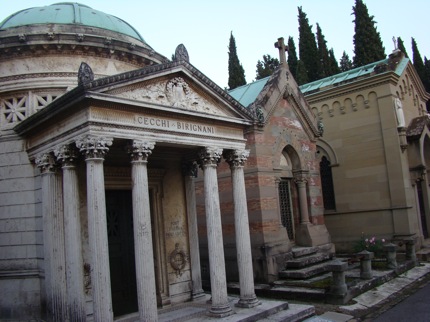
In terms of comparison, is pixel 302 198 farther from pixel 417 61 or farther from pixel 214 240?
pixel 417 61

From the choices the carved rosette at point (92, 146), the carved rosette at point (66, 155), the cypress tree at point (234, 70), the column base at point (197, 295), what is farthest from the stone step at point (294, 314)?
the cypress tree at point (234, 70)

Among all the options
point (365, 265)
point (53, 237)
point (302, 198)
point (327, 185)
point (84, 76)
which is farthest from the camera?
point (327, 185)

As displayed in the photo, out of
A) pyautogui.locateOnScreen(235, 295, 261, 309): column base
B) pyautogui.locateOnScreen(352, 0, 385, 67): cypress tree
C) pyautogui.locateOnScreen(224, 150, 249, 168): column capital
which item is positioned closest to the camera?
pyautogui.locateOnScreen(235, 295, 261, 309): column base

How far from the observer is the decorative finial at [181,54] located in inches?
370

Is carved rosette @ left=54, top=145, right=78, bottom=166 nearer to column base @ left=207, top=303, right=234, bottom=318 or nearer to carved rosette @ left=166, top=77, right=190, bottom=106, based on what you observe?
carved rosette @ left=166, top=77, right=190, bottom=106

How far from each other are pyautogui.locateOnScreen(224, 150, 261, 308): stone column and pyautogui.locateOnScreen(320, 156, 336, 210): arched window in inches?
408

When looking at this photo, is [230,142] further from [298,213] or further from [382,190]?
[382,190]

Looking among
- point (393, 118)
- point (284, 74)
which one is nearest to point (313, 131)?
point (284, 74)

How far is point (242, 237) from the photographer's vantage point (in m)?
10.4

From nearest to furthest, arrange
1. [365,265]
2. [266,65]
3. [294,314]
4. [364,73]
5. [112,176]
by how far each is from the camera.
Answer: [294,314] → [112,176] → [365,265] → [364,73] → [266,65]

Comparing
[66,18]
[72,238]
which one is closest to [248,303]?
[72,238]

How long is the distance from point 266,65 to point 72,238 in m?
39.5

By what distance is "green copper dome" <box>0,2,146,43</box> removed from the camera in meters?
11.5

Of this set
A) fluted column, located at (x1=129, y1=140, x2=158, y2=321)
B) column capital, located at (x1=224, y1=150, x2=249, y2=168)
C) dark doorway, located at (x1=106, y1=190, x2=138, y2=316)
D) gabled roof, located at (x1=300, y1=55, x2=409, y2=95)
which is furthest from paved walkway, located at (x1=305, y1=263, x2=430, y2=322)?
gabled roof, located at (x1=300, y1=55, x2=409, y2=95)
